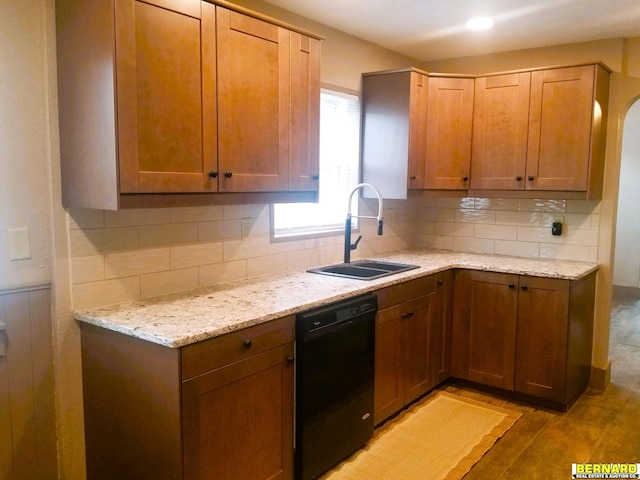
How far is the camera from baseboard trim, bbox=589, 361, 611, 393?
12.3 ft

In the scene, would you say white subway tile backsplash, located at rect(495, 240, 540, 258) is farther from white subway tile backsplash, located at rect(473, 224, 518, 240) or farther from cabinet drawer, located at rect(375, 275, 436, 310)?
cabinet drawer, located at rect(375, 275, 436, 310)

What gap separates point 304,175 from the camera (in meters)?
2.76

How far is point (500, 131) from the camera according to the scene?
3754 millimetres

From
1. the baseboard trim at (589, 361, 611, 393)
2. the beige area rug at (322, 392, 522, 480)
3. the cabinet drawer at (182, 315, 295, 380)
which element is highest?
the cabinet drawer at (182, 315, 295, 380)

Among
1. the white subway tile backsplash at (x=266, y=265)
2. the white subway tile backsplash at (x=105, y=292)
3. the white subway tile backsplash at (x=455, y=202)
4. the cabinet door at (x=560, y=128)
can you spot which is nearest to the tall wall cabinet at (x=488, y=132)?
the cabinet door at (x=560, y=128)

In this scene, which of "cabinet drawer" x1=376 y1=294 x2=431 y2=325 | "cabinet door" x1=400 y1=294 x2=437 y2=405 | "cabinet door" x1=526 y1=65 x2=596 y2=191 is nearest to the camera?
"cabinet drawer" x1=376 y1=294 x2=431 y2=325

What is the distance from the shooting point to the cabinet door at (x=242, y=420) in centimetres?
192

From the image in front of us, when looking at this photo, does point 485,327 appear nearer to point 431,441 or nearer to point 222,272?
point 431,441

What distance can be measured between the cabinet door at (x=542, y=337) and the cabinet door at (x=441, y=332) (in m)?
0.47

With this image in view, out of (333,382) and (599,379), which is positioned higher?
(333,382)

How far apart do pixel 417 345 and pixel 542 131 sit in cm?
170

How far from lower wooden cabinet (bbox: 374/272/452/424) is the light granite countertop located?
12 centimetres

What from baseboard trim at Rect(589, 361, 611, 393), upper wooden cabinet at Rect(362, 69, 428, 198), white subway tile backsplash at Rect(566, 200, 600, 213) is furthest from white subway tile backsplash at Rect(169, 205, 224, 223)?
baseboard trim at Rect(589, 361, 611, 393)

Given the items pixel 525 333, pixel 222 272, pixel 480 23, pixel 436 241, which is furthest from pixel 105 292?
pixel 436 241
